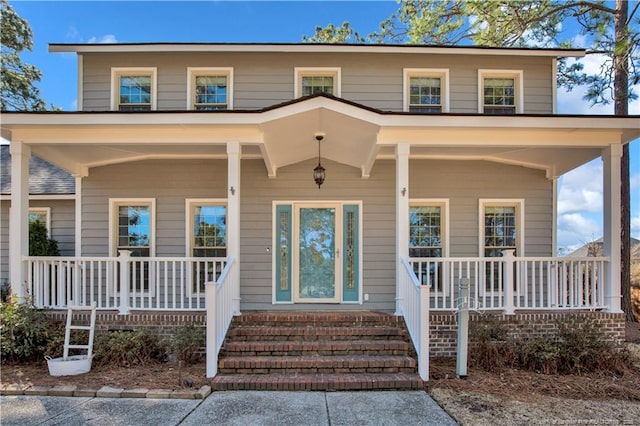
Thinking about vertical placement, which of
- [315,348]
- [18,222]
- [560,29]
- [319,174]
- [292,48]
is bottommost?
[315,348]

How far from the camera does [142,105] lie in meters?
8.27

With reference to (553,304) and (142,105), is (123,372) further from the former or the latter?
(553,304)

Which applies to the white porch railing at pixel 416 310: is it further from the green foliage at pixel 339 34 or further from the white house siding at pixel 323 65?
the green foliage at pixel 339 34

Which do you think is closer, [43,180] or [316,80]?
[316,80]

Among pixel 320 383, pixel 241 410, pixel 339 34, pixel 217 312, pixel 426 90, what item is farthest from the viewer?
pixel 339 34

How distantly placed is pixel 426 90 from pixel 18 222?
775cm

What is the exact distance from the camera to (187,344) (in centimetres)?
562

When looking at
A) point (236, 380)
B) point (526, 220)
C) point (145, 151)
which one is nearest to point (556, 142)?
point (526, 220)

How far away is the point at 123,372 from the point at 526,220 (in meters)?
7.44

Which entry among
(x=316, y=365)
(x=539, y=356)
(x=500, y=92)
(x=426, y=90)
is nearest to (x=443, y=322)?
(x=539, y=356)

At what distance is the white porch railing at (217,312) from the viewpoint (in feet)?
16.5

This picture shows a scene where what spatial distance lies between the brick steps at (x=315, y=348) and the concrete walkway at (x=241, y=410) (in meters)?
0.76

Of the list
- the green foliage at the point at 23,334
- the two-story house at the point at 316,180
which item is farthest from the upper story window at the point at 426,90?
the green foliage at the point at 23,334

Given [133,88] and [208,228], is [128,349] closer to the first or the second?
[208,228]
